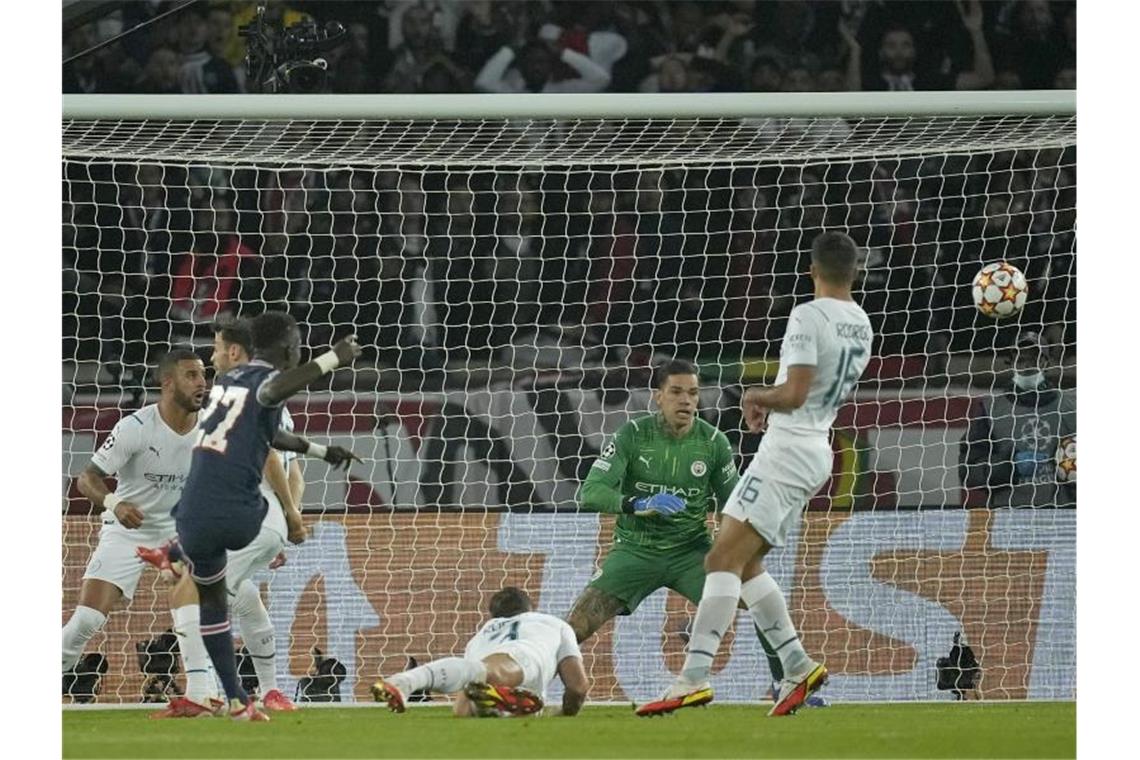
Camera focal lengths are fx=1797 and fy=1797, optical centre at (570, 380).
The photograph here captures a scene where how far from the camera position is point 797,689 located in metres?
6.88

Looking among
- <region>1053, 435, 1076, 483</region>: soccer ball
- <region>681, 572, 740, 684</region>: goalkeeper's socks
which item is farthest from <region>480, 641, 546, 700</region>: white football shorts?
<region>1053, 435, 1076, 483</region>: soccer ball

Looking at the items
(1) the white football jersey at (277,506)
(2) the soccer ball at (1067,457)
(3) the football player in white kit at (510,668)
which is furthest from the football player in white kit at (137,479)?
(2) the soccer ball at (1067,457)

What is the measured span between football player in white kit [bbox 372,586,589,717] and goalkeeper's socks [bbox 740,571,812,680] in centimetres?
76

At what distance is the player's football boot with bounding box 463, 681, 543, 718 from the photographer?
6766 millimetres

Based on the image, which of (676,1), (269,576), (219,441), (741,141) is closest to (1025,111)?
(741,141)

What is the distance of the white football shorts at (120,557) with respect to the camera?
7750mm

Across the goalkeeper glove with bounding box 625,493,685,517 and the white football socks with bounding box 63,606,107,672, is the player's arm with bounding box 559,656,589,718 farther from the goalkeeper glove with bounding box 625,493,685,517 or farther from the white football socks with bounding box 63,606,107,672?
the white football socks with bounding box 63,606,107,672

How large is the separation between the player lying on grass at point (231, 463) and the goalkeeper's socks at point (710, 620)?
62.2 inches

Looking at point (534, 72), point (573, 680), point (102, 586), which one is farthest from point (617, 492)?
point (534, 72)

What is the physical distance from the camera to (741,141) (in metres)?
9.50

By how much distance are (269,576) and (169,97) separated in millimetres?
2648

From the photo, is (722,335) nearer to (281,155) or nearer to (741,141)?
(741,141)

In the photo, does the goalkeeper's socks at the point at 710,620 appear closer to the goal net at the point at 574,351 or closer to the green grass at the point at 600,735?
the green grass at the point at 600,735

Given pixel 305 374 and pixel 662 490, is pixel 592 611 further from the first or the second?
pixel 305 374
